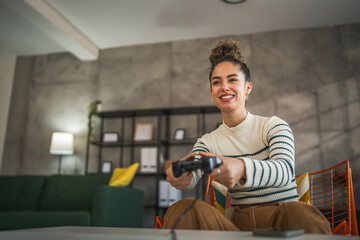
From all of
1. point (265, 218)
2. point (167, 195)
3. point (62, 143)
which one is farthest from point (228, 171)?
point (62, 143)

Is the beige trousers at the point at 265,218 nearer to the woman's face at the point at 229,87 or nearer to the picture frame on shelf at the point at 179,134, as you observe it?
the woman's face at the point at 229,87

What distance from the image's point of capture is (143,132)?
4.88 metres

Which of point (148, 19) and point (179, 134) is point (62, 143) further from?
point (148, 19)

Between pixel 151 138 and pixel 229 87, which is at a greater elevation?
pixel 151 138

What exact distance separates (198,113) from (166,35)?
132 centimetres

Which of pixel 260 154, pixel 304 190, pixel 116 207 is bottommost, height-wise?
pixel 116 207

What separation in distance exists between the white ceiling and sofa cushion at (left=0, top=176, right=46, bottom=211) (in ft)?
6.68

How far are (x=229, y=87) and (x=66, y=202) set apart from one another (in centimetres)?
307

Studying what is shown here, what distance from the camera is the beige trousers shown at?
0.96 metres

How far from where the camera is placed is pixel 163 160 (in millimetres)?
4750

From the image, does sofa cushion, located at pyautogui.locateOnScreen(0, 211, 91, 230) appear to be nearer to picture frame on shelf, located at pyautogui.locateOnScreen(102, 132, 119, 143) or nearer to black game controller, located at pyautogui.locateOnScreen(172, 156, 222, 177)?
picture frame on shelf, located at pyautogui.locateOnScreen(102, 132, 119, 143)

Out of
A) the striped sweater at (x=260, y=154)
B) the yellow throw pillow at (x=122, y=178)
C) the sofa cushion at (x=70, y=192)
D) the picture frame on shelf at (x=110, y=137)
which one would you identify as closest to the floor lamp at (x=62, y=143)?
the picture frame on shelf at (x=110, y=137)

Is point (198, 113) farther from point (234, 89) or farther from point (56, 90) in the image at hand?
point (234, 89)

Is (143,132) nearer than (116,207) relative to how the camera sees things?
No
